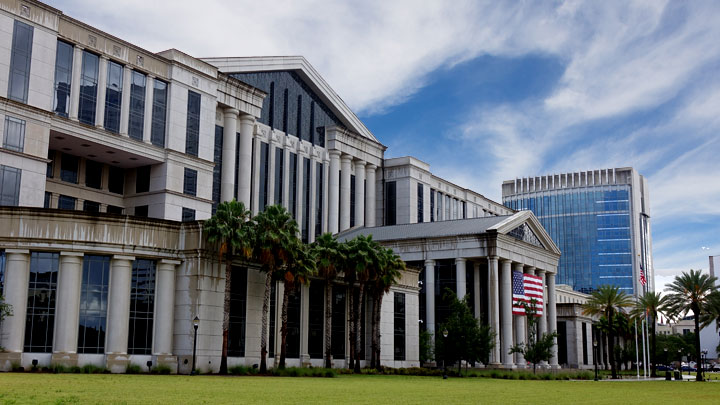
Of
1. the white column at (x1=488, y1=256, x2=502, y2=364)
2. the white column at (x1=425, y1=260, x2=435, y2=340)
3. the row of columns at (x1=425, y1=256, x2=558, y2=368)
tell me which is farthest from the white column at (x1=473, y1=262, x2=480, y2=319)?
the white column at (x1=425, y1=260, x2=435, y2=340)

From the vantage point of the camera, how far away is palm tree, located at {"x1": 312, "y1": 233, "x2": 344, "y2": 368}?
6297 cm

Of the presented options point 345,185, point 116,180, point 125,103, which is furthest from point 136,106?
point 345,185

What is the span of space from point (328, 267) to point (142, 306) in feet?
54.8

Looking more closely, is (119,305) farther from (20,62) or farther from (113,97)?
(113,97)

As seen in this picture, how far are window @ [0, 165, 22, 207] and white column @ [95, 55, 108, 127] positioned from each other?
28.9ft

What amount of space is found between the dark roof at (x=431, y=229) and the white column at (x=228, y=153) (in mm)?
17676

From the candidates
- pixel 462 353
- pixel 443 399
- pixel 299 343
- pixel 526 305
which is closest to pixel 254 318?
pixel 299 343

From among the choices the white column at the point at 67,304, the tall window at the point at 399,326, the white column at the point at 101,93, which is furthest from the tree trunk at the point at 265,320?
the tall window at the point at 399,326

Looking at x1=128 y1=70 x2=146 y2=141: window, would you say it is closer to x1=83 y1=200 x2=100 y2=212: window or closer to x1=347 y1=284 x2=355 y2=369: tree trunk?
x1=83 y1=200 x2=100 y2=212: window

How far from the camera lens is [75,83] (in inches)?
2427

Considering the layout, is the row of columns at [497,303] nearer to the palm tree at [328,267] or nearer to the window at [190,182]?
the palm tree at [328,267]

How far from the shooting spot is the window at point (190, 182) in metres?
70.6

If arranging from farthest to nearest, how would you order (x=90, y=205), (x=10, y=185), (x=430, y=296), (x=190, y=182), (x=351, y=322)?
(x=430, y=296), (x=190, y=182), (x=351, y=322), (x=90, y=205), (x=10, y=185)

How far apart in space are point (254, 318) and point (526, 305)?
36.3 meters
